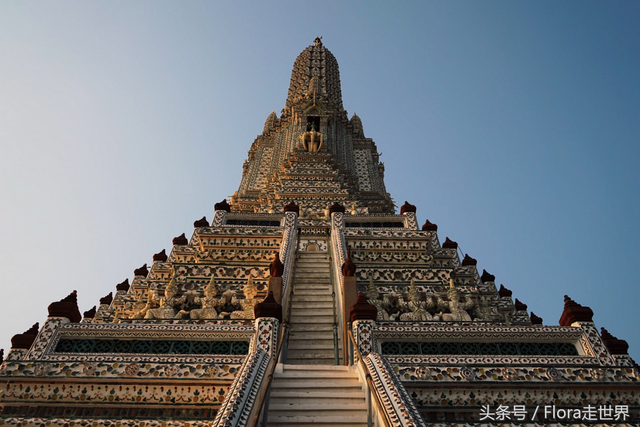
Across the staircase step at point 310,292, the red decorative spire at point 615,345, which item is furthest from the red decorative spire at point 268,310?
the red decorative spire at point 615,345

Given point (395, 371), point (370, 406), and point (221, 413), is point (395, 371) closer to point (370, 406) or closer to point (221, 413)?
point (370, 406)

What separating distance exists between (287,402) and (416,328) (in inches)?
97.5

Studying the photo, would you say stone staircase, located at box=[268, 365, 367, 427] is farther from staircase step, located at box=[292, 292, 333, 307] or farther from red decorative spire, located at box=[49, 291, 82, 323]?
red decorative spire, located at box=[49, 291, 82, 323]

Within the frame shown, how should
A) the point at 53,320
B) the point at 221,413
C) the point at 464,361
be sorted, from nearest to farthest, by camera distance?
the point at 221,413
the point at 464,361
the point at 53,320

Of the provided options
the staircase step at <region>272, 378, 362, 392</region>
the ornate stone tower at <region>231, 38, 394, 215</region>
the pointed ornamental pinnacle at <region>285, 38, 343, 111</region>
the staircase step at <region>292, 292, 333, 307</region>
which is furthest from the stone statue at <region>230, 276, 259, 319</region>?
the pointed ornamental pinnacle at <region>285, 38, 343, 111</region>

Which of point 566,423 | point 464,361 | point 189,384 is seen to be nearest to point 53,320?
point 189,384

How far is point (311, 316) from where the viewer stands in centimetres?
1087

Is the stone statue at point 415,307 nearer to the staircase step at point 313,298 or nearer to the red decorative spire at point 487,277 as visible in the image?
the staircase step at point 313,298

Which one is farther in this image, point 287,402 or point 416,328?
point 416,328

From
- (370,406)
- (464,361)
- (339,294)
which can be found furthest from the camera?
(339,294)

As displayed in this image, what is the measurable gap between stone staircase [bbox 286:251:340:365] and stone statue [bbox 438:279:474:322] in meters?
2.29

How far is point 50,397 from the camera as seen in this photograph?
693cm

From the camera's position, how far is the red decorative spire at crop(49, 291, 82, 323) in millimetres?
8492

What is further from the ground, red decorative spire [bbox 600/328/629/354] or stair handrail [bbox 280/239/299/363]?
stair handrail [bbox 280/239/299/363]
